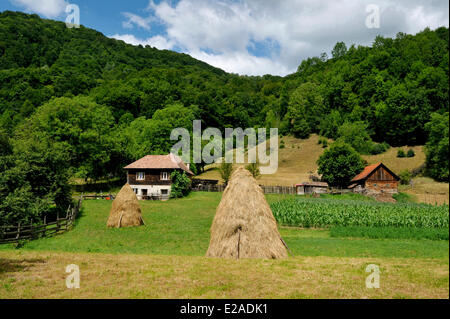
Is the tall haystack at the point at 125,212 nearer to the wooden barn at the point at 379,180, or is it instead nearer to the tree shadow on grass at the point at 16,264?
the tree shadow on grass at the point at 16,264

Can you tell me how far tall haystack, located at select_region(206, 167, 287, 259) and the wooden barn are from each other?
1553 inches

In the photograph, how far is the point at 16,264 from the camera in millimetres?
11562

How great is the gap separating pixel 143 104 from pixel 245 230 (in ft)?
261

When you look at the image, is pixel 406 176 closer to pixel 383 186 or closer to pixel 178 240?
pixel 383 186

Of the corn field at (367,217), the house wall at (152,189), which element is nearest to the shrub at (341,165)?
the corn field at (367,217)

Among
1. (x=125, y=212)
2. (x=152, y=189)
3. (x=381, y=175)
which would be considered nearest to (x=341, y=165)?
(x=381, y=175)

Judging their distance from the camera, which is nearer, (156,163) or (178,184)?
(178,184)

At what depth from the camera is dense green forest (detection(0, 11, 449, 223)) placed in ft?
44.2

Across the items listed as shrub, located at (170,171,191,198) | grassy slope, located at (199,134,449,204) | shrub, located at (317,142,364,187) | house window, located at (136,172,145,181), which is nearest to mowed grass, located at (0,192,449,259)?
shrub, located at (170,171,191,198)

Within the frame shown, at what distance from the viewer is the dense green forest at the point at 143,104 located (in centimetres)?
1347

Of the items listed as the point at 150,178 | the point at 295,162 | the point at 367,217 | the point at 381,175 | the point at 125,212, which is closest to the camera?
the point at 125,212
